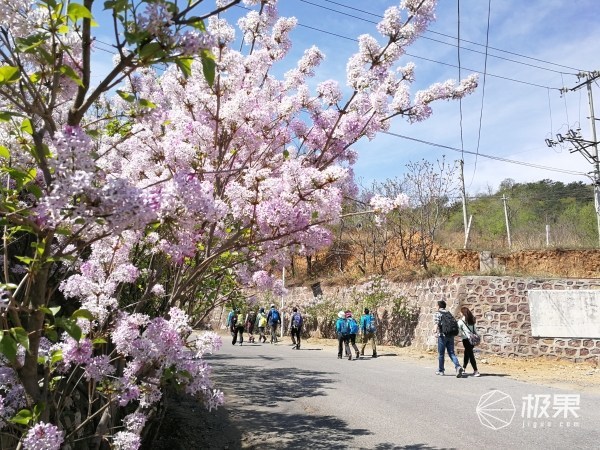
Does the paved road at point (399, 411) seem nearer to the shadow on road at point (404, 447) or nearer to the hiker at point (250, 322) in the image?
the shadow on road at point (404, 447)

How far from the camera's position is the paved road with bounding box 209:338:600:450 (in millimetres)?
6207

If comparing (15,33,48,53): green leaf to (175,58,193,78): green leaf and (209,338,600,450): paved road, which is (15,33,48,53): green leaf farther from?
(209,338,600,450): paved road

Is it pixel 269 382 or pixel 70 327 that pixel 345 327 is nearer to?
pixel 269 382

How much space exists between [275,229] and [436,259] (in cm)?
2486

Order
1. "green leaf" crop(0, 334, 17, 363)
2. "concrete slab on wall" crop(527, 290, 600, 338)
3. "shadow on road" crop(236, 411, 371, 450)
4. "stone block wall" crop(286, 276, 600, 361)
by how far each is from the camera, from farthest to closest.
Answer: "stone block wall" crop(286, 276, 600, 361), "concrete slab on wall" crop(527, 290, 600, 338), "shadow on road" crop(236, 411, 371, 450), "green leaf" crop(0, 334, 17, 363)

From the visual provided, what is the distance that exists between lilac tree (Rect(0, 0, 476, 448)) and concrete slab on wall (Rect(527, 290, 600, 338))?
42.8 feet

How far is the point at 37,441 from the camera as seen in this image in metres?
2.12

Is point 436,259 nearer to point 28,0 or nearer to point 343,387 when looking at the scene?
point 343,387

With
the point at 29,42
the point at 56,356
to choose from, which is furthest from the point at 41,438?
the point at 29,42

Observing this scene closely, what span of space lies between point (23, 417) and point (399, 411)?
256 inches

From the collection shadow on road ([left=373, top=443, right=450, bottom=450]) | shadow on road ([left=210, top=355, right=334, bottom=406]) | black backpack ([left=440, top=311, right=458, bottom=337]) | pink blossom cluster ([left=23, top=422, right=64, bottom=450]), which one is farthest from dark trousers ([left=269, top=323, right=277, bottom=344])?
pink blossom cluster ([left=23, top=422, right=64, bottom=450])

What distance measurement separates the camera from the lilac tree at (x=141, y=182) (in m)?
1.85

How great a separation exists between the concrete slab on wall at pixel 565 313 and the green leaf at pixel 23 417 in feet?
52.5

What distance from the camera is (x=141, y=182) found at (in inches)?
137
